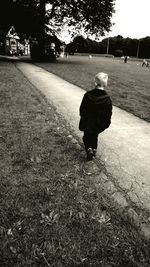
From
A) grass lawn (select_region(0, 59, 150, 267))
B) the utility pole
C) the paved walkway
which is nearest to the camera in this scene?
grass lawn (select_region(0, 59, 150, 267))

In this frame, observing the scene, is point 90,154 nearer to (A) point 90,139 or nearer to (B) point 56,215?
(A) point 90,139

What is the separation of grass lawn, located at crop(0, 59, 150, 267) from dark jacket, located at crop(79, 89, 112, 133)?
0.70 metres

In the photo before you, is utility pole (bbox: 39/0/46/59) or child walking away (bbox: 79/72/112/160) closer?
child walking away (bbox: 79/72/112/160)

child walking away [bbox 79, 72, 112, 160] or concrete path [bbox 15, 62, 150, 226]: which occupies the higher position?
child walking away [bbox 79, 72, 112, 160]

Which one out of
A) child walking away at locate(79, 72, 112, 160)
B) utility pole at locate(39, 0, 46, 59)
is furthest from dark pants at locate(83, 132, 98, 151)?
utility pole at locate(39, 0, 46, 59)

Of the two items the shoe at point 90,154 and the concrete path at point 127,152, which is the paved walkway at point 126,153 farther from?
the shoe at point 90,154

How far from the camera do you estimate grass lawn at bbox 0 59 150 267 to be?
265 centimetres

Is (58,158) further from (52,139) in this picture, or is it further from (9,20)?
(9,20)

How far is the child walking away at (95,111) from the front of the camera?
4289 mm

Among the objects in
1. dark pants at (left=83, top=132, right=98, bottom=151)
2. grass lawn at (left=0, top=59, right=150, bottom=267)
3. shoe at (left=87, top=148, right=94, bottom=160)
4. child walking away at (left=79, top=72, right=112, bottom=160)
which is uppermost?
child walking away at (left=79, top=72, right=112, bottom=160)

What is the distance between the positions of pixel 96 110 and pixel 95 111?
0.08ft

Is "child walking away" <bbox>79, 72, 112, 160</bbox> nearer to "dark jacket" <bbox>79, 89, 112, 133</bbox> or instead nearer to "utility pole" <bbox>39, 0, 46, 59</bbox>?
"dark jacket" <bbox>79, 89, 112, 133</bbox>

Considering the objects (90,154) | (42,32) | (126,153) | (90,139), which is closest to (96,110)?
(90,139)

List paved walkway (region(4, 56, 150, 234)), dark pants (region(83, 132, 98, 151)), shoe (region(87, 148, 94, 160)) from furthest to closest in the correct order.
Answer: shoe (region(87, 148, 94, 160)) → dark pants (region(83, 132, 98, 151)) → paved walkway (region(4, 56, 150, 234))
